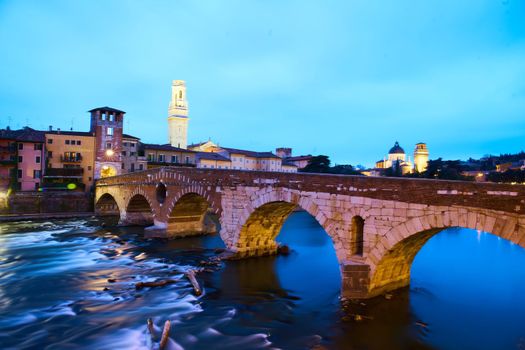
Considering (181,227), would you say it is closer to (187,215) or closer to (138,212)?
(187,215)

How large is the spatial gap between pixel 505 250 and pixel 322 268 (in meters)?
13.6

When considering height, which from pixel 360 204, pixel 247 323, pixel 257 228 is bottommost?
pixel 247 323

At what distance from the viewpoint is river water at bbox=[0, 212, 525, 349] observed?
1104cm

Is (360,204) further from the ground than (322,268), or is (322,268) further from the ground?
(360,204)

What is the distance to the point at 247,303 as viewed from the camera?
14164 millimetres

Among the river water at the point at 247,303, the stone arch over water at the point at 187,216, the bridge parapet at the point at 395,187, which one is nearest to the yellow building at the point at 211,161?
the stone arch over water at the point at 187,216

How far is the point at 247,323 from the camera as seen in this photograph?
40.4ft

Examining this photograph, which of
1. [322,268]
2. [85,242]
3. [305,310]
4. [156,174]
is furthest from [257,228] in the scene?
[85,242]

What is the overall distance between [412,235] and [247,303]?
6442mm

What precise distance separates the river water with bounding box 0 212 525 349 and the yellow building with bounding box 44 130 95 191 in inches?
936

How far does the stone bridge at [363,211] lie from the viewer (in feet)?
33.1

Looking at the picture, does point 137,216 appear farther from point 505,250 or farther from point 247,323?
point 505,250

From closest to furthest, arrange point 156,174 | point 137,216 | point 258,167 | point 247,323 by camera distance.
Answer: point 247,323, point 156,174, point 137,216, point 258,167

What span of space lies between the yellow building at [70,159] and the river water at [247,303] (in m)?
23.8
